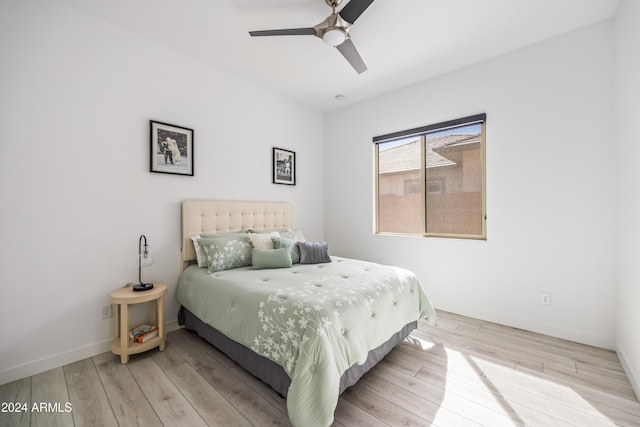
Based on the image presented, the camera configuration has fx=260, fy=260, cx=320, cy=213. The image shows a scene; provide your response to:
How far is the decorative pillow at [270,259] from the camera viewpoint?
253cm

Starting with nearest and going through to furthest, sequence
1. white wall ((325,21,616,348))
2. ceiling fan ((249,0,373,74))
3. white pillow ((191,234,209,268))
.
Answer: ceiling fan ((249,0,373,74)), white wall ((325,21,616,348)), white pillow ((191,234,209,268))

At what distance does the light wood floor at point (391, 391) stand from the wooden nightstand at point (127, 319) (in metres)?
0.11

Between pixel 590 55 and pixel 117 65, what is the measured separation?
4.22m

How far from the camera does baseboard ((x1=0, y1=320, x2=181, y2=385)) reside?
1.83 m

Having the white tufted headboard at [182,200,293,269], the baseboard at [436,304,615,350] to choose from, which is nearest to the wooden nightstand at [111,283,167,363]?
the white tufted headboard at [182,200,293,269]

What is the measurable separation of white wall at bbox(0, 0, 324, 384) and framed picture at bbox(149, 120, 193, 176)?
73 millimetres

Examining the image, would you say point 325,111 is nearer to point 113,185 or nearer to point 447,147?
point 447,147

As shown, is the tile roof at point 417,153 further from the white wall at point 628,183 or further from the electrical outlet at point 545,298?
the electrical outlet at point 545,298

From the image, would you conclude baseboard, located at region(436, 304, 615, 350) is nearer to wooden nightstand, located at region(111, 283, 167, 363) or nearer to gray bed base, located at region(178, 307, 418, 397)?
gray bed base, located at region(178, 307, 418, 397)

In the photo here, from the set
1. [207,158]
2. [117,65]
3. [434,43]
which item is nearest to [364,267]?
[207,158]

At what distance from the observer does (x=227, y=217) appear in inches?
121

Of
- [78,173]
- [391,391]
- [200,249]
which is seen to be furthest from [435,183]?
[78,173]

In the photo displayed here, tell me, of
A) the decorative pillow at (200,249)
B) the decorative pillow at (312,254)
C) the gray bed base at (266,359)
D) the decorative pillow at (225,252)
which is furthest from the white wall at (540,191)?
the decorative pillow at (200,249)

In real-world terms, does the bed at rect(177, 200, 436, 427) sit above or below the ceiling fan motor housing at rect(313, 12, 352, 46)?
below
